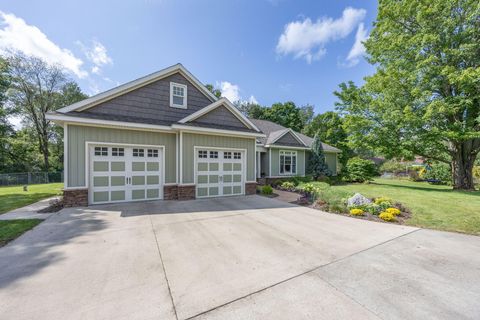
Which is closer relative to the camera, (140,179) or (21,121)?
(140,179)

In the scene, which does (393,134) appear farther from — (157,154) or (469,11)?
(157,154)

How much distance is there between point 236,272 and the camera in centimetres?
330

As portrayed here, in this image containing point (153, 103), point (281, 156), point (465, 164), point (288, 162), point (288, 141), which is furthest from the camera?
point (288, 162)

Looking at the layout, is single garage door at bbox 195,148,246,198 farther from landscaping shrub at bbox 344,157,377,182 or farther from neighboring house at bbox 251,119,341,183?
landscaping shrub at bbox 344,157,377,182

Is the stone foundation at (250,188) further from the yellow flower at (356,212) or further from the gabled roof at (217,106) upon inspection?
the yellow flower at (356,212)

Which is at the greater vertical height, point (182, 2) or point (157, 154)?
point (182, 2)

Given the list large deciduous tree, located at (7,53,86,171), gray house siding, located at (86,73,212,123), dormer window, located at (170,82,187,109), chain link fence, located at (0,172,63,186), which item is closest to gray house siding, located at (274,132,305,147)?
gray house siding, located at (86,73,212,123)

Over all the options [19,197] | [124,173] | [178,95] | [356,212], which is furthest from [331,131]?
[19,197]

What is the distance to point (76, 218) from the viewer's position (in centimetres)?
626

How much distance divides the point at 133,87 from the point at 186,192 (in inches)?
220

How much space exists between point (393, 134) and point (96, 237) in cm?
1776

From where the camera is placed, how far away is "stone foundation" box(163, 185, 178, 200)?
923 cm

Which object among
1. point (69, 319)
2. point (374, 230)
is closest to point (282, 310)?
point (69, 319)

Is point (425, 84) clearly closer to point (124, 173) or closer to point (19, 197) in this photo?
point (124, 173)
